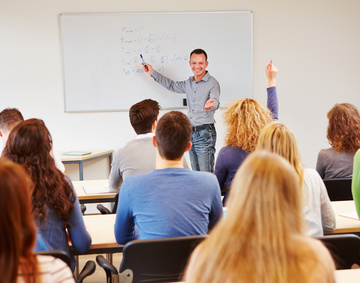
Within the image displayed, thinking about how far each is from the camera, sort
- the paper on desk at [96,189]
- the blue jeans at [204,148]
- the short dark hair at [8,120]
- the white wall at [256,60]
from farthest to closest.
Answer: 1. the white wall at [256,60]
2. the blue jeans at [204,148]
3. the short dark hair at [8,120]
4. the paper on desk at [96,189]

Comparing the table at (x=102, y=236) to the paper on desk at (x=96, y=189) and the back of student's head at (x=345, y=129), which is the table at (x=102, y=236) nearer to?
the paper on desk at (x=96, y=189)

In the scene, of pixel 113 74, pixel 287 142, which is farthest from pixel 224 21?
pixel 287 142

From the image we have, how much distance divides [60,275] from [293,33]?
4978 millimetres

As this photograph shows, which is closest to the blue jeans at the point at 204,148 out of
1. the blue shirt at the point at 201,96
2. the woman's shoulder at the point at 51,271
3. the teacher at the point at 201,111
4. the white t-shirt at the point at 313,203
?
the teacher at the point at 201,111

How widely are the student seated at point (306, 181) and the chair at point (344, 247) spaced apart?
0.72ft

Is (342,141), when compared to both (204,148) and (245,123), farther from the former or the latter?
(204,148)

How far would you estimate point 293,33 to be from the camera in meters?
5.58

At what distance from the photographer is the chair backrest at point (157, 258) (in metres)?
1.72

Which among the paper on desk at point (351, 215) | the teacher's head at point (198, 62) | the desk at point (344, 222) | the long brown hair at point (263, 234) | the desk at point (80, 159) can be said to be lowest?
the desk at point (344, 222)

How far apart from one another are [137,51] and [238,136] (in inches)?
109

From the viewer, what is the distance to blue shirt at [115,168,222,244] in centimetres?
192

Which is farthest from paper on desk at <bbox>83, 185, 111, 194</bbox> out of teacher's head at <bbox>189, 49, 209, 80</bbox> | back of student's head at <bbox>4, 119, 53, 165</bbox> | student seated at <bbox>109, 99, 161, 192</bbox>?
teacher's head at <bbox>189, 49, 209, 80</bbox>

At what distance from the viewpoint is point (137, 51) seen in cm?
A: 531

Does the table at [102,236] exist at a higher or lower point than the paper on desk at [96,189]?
lower
